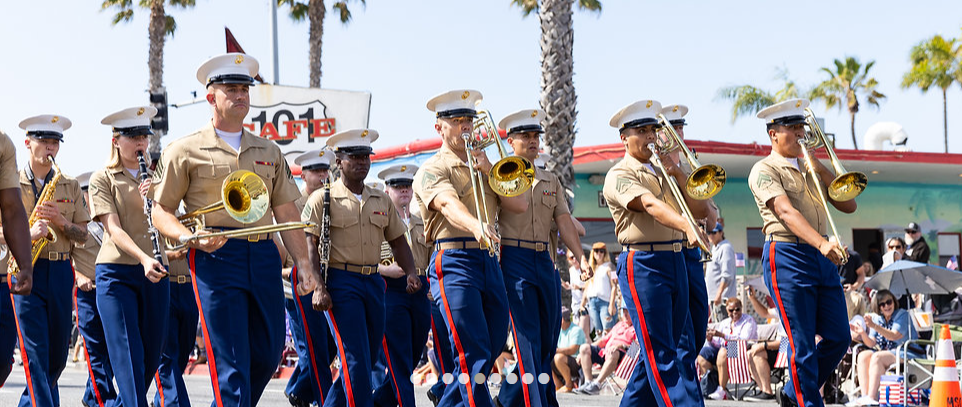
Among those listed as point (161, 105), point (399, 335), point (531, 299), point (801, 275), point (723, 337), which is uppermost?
point (161, 105)

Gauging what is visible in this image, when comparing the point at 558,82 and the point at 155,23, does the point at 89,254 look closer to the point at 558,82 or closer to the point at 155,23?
the point at 558,82

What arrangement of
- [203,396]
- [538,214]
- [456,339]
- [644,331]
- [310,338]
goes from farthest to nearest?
[203,396] → [310,338] → [538,214] → [644,331] → [456,339]

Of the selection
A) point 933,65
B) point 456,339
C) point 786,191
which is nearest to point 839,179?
point 786,191

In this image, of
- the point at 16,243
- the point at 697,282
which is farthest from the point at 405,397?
the point at 16,243

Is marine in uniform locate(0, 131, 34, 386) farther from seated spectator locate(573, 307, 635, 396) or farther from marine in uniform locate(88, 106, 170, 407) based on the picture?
seated spectator locate(573, 307, 635, 396)

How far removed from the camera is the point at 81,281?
29.7ft

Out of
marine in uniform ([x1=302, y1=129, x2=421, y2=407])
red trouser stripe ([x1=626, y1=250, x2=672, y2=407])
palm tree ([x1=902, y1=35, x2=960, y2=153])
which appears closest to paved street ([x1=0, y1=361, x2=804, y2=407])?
marine in uniform ([x1=302, y1=129, x2=421, y2=407])

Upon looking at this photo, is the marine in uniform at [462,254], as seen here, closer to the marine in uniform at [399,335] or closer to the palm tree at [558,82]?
the marine in uniform at [399,335]

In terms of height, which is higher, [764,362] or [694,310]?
[694,310]

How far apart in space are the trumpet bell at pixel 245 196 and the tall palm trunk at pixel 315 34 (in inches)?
1030

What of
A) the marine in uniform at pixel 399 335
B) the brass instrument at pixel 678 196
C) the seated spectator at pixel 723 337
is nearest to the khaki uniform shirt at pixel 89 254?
the marine in uniform at pixel 399 335

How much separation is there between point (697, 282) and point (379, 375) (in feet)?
8.24

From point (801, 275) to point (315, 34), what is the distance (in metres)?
25.5

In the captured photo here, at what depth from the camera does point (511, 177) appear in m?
7.89
